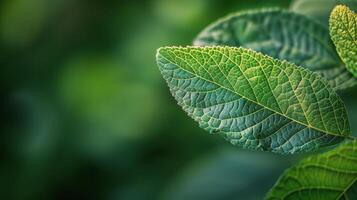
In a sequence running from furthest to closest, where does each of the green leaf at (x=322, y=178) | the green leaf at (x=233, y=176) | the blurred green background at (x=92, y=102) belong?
the blurred green background at (x=92, y=102)
the green leaf at (x=233, y=176)
the green leaf at (x=322, y=178)

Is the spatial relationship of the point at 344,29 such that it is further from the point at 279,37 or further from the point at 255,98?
the point at 279,37

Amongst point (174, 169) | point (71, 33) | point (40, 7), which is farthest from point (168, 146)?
point (40, 7)

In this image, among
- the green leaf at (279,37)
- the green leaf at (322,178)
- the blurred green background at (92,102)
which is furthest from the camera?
the blurred green background at (92,102)

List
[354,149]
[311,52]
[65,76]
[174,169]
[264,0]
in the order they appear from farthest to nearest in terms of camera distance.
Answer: [65,76] < [174,169] < [264,0] < [311,52] < [354,149]

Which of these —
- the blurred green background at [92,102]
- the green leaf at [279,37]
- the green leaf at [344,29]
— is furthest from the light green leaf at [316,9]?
the blurred green background at [92,102]

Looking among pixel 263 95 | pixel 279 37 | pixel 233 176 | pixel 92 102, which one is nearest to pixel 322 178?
pixel 263 95

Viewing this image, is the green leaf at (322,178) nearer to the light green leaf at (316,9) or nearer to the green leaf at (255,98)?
the green leaf at (255,98)

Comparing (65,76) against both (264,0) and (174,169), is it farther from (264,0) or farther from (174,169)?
(264,0)
